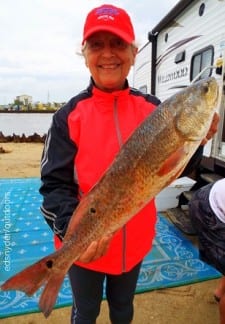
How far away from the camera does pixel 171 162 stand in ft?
4.51

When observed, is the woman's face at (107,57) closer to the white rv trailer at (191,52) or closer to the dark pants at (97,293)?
the dark pants at (97,293)

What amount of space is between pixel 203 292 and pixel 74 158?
2389 millimetres

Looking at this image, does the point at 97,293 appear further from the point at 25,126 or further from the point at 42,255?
the point at 25,126

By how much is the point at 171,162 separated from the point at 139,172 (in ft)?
0.51

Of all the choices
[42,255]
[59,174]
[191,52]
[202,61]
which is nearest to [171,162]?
[59,174]

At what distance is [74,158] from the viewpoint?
178cm

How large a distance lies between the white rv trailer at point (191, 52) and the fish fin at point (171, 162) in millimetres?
2593

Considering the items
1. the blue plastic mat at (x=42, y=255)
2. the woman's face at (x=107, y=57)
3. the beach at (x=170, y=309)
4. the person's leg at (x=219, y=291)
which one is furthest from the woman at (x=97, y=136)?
the person's leg at (x=219, y=291)

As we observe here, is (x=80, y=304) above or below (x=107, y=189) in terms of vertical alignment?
below

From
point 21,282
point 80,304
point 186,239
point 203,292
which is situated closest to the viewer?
point 21,282

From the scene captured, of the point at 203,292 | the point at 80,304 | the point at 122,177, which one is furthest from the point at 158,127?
the point at 203,292

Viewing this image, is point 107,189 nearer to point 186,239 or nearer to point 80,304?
point 80,304

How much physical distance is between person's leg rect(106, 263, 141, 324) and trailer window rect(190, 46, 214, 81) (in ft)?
13.0

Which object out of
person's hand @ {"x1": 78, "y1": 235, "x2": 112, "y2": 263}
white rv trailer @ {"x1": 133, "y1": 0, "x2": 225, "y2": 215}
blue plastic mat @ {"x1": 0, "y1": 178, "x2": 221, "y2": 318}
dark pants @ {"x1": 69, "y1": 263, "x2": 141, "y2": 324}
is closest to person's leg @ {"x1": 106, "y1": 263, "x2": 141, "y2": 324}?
dark pants @ {"x1": 69, "y1": 263, "x2": 141, "y2": 324}
